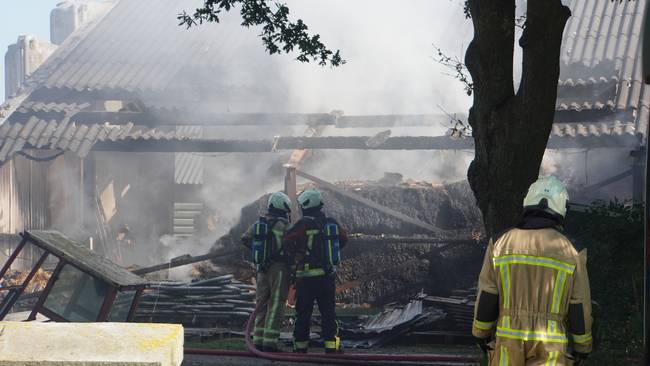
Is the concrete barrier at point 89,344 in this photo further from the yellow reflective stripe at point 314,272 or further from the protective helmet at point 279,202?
the protective helmet at point 279,202

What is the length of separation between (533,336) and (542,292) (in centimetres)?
23

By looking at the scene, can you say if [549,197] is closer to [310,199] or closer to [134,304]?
[310,199]

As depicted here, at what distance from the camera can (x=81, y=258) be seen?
1009 centimetres

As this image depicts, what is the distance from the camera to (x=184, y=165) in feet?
77.4

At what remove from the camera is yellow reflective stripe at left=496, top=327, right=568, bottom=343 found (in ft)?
17.1

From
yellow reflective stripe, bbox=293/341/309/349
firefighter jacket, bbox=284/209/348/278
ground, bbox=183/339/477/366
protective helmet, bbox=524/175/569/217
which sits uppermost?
protective helmet, bbox=524/175/569/217

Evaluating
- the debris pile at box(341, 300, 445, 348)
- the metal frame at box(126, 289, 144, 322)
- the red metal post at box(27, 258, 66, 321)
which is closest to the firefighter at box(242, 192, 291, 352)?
the metal frame at box(126, 289, 144, 322)

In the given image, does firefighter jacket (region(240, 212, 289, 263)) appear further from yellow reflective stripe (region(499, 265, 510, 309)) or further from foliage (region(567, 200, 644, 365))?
yellow reflective stripe (region(499, 265, 510, 309))

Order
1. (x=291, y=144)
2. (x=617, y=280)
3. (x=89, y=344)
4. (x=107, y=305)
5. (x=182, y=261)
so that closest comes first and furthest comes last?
1. (x=89, y=344)
2. (x=617, y=280)
3. (x=107, y=305)
4. (x=182, y=261)
5. (x=291, y=144)

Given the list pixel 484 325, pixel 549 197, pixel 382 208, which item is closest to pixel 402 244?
pixel 382 208

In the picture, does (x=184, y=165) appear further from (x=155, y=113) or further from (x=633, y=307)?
(x=633, y=307)

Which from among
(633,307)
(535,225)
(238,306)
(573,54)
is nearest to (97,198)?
(238,306)

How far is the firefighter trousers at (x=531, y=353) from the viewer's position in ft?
17.1

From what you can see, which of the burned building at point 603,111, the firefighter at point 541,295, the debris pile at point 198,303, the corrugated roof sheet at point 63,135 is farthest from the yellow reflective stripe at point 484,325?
the corrugated roof sheet at point 63,135
